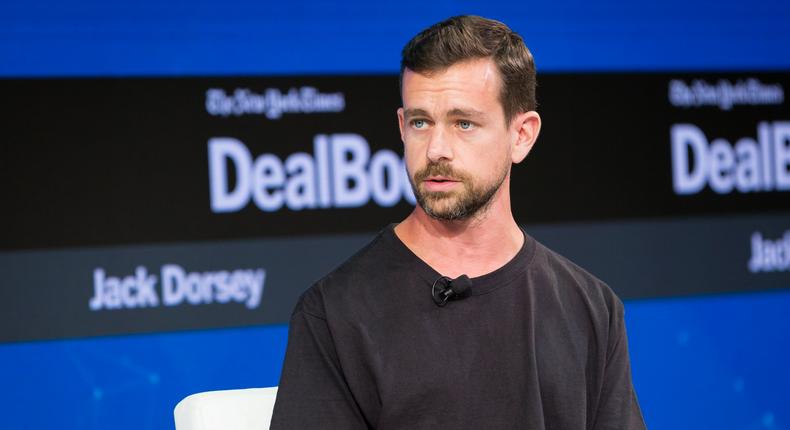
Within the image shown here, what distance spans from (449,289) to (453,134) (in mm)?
223

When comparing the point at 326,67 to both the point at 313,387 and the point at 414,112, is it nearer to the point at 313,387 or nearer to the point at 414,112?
the point at 414,112

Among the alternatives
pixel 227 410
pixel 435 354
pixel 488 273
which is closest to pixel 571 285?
pixel 488 273

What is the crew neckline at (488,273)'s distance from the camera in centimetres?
162

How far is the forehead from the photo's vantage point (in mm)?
1544

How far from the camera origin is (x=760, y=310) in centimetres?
398

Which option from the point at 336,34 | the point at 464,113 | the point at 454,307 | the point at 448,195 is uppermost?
the point at 336,34

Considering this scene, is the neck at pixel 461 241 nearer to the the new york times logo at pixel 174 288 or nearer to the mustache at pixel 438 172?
the mustache at pixel 438 172

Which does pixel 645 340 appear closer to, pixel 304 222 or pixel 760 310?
pixel 760 310

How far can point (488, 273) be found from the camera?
164 centimetres

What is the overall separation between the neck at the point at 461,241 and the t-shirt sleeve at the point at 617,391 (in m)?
0.22

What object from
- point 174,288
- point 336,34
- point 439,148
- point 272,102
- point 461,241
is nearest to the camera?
point 439,148

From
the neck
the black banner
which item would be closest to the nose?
the neck

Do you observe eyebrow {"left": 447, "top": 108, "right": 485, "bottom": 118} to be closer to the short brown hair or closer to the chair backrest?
the short brown hair

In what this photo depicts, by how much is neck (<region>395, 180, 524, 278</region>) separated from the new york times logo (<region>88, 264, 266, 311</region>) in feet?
5.65
